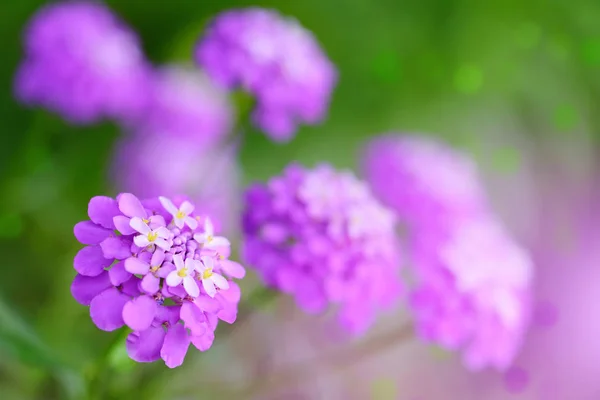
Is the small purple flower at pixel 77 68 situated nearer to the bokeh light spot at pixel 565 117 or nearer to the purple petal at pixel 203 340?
the purple petal at pixel 203 340

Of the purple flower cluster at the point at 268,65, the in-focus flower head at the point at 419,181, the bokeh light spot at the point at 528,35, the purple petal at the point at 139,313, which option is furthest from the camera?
the bokeh light spot at the point at 528,35

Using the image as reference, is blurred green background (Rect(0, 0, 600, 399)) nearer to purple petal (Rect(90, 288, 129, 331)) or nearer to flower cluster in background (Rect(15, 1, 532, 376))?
flower cluster in background (Rect(15, 1, 532, 376))

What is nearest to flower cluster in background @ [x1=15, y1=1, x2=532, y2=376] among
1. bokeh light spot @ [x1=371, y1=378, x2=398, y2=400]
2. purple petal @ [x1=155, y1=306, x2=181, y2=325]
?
purple petal @ [x1=155, y1=306, x2=181, y2=325]

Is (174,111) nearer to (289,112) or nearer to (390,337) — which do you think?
(289,112)

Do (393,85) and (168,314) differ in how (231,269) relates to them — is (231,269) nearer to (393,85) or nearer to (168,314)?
(168,314)

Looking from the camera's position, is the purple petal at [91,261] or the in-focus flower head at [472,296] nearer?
the purple petal at [91,261]

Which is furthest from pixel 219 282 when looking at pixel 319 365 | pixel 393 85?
pixel 393 85

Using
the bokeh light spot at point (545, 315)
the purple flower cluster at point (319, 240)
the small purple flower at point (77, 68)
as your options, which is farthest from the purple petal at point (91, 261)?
the bokeh light spot at point (545, 315)
